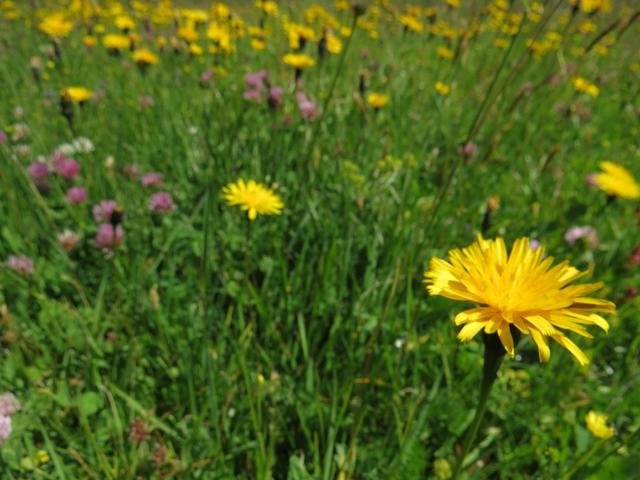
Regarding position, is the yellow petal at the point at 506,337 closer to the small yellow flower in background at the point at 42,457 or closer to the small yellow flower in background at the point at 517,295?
the small yellow flower in background at the point at 517,295

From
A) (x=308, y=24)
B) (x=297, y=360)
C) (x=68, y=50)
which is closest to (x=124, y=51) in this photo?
(x=68, y=50)

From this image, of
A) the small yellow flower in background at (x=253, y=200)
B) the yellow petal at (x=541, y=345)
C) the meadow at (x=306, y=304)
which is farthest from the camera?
the small yellow flower in background at (x=253, y=200)

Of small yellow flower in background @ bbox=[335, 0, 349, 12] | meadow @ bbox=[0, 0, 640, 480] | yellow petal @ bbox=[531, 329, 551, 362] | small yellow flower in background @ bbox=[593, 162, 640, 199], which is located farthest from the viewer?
small yellow flower in background @ bbox=[335, 0, 349, 12]

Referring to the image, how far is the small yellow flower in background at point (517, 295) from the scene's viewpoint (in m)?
0.60

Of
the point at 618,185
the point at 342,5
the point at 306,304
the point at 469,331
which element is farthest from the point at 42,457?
the point at 342,5

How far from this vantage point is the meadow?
3.15ft

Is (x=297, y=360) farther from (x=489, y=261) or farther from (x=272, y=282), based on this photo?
(x=489, y=261)

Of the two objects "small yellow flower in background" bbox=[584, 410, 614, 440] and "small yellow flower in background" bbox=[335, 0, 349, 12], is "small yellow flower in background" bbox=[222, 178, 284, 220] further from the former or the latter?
"small yellow flower in background" bbox=[335, 0, 349, 12]

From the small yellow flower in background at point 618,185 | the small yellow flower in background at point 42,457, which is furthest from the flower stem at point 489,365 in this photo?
the small yellow flower in background at point 618,185

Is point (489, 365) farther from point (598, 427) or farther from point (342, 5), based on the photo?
point (342, 5)

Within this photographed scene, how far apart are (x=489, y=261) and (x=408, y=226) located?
103cm

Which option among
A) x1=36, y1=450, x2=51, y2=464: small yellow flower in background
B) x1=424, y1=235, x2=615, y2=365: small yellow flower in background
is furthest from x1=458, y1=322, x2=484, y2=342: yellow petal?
x1=36, y1=450, x2=51, y2=464: small yellow flower in background

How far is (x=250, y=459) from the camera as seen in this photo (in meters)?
1.06

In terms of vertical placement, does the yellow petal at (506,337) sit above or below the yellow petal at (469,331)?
above
